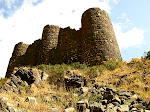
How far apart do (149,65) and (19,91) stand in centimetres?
731

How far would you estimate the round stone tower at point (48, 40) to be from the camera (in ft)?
43.9

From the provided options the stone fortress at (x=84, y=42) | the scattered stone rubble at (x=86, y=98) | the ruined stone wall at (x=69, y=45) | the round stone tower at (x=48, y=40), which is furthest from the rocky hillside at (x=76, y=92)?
the round stone tower at (x=48, y=40)

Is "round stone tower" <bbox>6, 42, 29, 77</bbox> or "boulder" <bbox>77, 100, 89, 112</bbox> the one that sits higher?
"round stone tower" <bbox>6, 42, 29, 77</bbox>

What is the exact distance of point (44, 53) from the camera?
1352cm

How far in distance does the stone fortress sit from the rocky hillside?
1.73 metres

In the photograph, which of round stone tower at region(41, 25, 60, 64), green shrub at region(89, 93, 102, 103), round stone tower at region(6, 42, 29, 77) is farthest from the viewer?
round stone tower at region(6, 42, 29, 77)

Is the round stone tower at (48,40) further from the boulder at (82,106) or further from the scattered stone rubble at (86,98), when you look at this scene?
the boulder at (82,106)

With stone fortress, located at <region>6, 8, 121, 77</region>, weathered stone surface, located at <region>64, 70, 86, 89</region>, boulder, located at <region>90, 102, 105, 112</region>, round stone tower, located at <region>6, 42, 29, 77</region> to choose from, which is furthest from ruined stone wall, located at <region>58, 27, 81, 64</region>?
boulder, located at <region>90, 102, 105, 112</region>

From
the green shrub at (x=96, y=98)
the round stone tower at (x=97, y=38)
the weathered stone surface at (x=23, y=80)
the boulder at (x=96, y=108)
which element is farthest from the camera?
the round stone tower at (x=97, y=38)

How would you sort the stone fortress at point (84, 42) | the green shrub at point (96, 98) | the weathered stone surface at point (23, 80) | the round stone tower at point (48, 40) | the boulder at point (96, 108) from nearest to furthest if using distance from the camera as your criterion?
the boulder at point (96, 108)
the green shrub at point (96, 98)
the weathered stone surface at point (23, 80)
the stone fortress at point (84, 42)
the round stone tower at point (48, 40)

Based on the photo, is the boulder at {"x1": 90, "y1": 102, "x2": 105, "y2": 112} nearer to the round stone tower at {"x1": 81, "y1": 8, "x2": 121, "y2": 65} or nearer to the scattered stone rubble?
the scattered stone rubble

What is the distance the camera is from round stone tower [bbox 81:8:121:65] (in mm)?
10555

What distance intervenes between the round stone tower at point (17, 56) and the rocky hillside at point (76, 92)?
422 inches

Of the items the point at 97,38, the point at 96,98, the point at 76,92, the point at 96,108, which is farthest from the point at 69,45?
the point at 96,108
